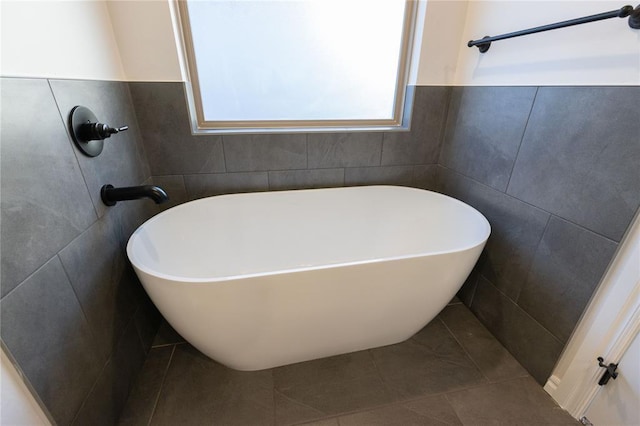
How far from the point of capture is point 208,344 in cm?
101

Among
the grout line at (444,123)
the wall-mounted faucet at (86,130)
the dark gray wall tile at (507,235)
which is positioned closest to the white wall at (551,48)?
the grout line at (444,123)

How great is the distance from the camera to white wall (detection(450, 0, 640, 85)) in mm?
821

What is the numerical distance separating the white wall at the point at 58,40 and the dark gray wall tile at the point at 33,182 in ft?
0.19

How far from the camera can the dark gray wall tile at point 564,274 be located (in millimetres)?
921

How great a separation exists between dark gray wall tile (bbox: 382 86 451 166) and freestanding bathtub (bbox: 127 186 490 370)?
0.22 meters

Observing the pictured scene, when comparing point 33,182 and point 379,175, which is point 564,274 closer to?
point 379,175

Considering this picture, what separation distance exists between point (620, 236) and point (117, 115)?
1.87 metres

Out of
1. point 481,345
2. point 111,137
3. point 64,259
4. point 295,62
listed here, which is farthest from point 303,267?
point 295,62

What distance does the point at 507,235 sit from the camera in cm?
125

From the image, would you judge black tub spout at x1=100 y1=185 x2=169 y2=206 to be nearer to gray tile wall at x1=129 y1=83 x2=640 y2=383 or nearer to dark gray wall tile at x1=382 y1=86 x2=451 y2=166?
gray tile wall at x1=129 y1=83 x2=640 y2=383

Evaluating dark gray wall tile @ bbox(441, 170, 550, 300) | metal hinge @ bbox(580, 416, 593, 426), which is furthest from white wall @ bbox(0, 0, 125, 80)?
metal hinge @ bbox(580, 416, 593, 426)

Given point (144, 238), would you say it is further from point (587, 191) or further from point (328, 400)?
point (587, 191)

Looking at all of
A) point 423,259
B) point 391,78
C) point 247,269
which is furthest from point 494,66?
point 247,269

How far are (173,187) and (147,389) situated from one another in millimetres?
935
